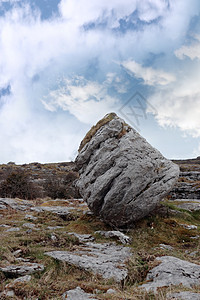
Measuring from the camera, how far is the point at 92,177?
1677 centimetres

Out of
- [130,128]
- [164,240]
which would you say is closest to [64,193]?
[130,128]

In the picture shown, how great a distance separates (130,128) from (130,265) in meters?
11.6

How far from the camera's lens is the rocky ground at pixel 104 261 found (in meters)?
6.11

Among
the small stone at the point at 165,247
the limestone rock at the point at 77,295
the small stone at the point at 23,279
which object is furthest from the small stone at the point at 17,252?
the small stone at the point at 165,247

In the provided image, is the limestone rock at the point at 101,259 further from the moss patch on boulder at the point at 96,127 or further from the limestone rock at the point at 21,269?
the moss patch on boulder at the point at 96,127

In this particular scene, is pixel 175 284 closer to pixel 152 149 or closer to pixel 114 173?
pixel 114 173

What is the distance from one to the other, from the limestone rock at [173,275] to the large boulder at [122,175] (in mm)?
6453

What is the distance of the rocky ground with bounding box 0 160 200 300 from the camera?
6.11 metres

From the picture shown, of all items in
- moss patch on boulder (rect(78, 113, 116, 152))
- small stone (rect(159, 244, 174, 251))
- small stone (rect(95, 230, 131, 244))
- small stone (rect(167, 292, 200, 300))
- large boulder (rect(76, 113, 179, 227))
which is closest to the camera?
small stone (rect(167, 292, 200, 300))

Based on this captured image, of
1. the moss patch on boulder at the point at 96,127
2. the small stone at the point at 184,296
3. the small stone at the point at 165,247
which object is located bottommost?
the small stone at the point at 165,247

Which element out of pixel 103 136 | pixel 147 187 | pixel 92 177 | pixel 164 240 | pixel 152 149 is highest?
pixel 103 136

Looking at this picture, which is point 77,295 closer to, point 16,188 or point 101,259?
point 101,259

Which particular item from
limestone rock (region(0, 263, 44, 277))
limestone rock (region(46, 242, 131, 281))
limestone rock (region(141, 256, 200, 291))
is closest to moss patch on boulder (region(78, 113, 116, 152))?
limestone rock (region(46, 242, 131, 281))

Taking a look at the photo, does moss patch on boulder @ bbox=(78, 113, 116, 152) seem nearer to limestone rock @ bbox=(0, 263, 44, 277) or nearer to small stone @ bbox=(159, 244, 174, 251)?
small stone @ bbox=(159, 244, 174, 251)
